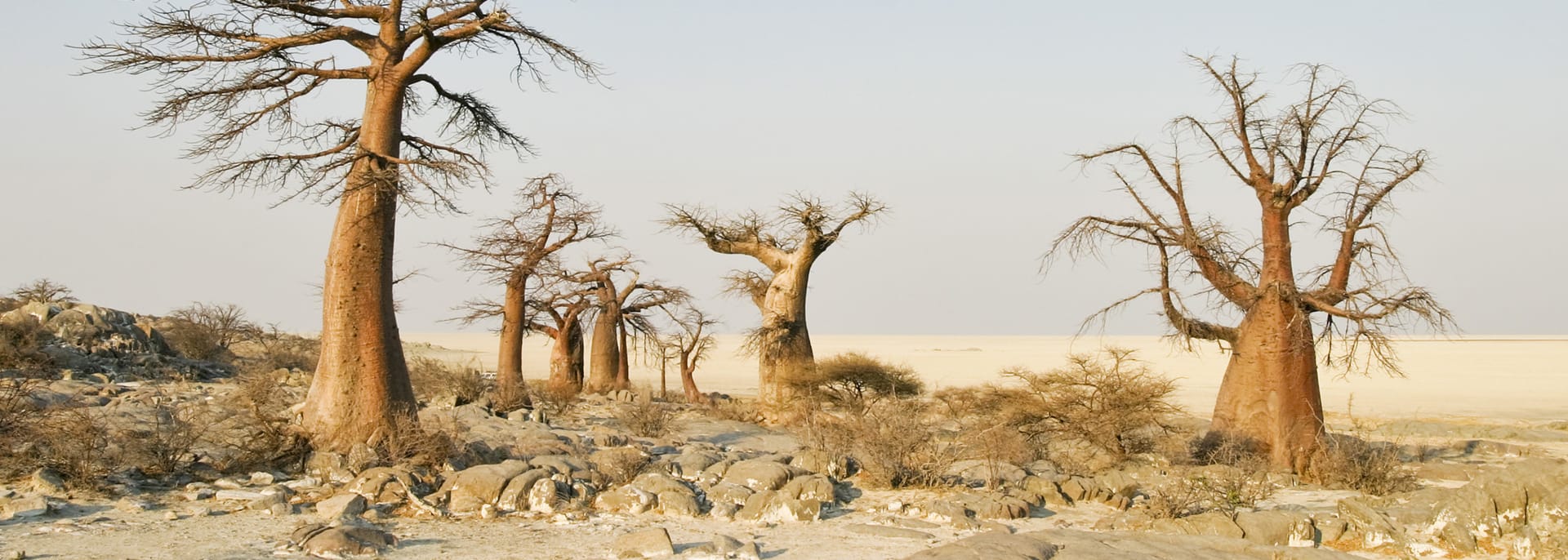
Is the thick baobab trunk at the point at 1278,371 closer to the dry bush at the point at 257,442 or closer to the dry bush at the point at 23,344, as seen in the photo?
the dry bush at the point at 257,442

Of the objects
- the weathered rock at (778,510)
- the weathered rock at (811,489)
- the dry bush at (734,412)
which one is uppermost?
the dry bush at (734,412)

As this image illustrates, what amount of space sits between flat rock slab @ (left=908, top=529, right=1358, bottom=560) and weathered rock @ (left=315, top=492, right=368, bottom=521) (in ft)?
13.2

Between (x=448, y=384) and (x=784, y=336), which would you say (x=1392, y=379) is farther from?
(x=448, y=384)

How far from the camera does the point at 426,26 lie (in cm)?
1003

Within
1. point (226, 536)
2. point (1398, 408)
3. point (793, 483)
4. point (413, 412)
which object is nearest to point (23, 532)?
point (226, 536)

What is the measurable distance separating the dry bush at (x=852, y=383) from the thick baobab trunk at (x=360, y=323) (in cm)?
776

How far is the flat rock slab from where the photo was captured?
21.8 feet

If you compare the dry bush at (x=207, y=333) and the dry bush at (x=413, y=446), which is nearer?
the dry bush at (x=413, y=446)

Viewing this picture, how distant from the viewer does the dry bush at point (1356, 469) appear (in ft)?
33.4

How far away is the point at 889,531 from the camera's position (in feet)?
26.7

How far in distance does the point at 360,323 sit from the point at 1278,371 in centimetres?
865

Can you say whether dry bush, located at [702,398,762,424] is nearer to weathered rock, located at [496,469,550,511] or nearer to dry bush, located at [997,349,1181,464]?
dry bush, located at [997,349,1181,464]

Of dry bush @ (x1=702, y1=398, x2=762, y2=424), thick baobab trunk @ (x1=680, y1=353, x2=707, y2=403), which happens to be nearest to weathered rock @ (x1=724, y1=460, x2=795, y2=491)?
dry bush @ (x1=702, y1=398, x2=762, y2=424)

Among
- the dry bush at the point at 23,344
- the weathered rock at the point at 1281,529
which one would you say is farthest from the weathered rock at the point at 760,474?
the dry bush at the point at 23,344
